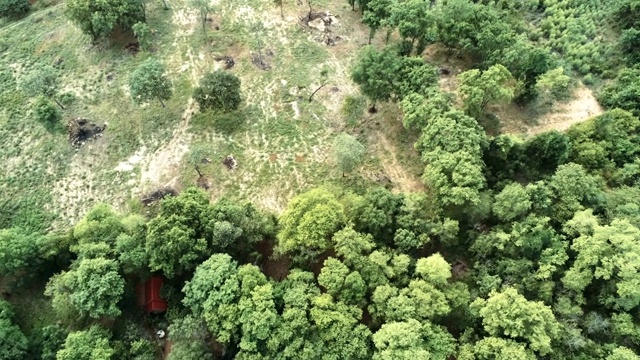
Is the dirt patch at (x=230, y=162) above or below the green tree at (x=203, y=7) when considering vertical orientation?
below

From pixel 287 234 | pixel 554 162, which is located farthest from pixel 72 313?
pixel 554 162

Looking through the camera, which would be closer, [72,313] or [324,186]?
[72,313]

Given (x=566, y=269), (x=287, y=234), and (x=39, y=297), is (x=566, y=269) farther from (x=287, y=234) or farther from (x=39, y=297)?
(x=39, y=297)

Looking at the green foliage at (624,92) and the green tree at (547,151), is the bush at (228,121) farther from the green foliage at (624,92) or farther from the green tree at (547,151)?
the green foliage at (624,92)

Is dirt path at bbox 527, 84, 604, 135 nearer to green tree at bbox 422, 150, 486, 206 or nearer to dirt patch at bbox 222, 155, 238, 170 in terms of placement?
green tree at bbox 422, 150, 486, 206

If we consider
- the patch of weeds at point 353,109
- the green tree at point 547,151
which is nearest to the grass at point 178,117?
the patch of weeds at point 353,109

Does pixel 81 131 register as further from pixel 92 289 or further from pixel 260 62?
pixel 92 289
